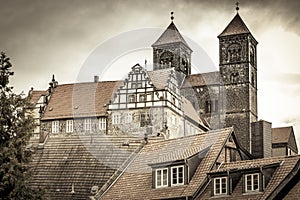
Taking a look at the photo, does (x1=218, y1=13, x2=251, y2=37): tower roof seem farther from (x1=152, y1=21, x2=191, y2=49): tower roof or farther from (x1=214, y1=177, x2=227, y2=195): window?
(x1=214, y1=177, x2=227, y2=195): window

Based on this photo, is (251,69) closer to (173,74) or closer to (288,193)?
(173,74)

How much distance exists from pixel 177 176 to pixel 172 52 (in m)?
82.9

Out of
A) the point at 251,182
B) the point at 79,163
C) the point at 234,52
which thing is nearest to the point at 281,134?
the point at 234,52

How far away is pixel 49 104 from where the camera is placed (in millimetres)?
94625

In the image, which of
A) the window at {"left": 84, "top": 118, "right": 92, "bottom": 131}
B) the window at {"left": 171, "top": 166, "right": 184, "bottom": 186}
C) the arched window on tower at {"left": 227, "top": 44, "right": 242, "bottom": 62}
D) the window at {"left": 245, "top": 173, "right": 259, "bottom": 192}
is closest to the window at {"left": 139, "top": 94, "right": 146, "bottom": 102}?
the window at {"left": 84, "top": 118, "right": 92, "bottom": 131}

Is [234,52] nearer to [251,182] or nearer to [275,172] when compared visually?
[251,182]

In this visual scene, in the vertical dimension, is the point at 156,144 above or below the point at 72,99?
below

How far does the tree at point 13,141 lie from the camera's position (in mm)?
32094

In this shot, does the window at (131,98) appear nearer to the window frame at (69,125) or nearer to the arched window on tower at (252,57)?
the window frame at (69,125)

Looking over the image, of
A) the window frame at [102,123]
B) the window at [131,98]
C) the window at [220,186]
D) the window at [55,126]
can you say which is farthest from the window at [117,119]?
the window at [220,186]

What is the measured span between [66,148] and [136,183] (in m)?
8.64

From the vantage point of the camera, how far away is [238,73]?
→ 120 meters

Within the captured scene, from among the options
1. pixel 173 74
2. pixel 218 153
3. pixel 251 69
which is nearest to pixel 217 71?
pixel 251 69

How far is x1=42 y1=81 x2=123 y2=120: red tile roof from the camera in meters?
90.4
